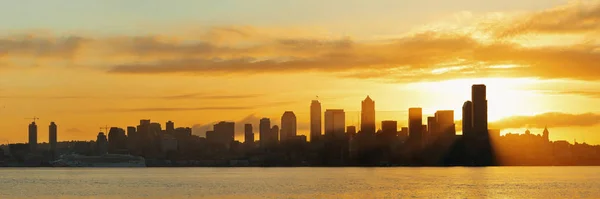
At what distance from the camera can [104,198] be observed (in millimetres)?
165375

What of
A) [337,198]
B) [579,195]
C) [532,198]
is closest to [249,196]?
[337,198]

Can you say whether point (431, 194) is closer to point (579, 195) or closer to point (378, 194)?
point (378, 194)

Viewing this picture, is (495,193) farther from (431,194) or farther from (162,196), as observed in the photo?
(162,196)

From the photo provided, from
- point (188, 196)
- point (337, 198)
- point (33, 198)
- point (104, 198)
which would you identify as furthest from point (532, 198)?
point (33, 198)

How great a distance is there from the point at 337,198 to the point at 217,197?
2069 cm

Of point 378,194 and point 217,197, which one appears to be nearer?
point 217,197

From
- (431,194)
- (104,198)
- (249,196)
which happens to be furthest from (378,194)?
(104,198)

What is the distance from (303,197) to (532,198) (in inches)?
1597

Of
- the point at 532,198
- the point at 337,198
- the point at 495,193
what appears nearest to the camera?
the point at 337,198

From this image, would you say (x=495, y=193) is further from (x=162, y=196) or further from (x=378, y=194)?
(x=162, y=196)

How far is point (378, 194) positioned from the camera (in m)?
175

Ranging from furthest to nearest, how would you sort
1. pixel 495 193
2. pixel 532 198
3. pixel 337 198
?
pixel 495 193, pixel 532 198, pixel 337 198

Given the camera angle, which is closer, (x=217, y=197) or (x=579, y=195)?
(x=217, y=197)

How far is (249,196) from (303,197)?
963 centimetres
